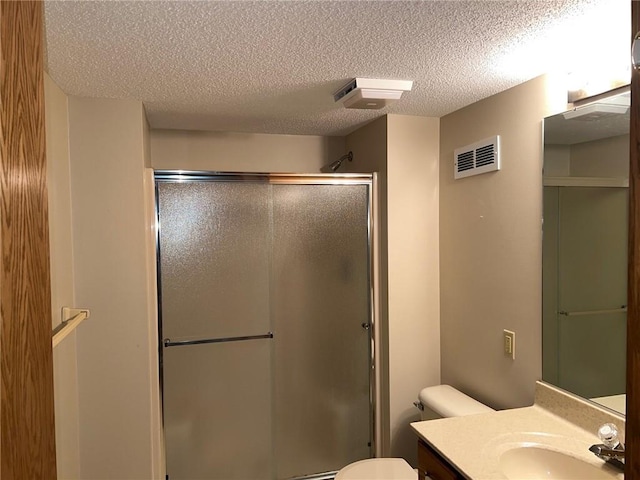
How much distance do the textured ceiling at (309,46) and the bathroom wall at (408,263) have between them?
0.38m

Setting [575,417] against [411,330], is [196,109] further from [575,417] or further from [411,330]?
[575,417]

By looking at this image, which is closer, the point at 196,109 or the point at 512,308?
the point at 512,308

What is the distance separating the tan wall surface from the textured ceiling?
1.25 feet

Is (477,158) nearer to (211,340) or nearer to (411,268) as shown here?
(411,268)

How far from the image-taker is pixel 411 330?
263cm

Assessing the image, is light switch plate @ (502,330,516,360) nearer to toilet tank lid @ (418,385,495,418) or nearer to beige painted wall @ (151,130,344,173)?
toilet tank lid @ (418,385,495,418)

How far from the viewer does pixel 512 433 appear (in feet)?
5.34

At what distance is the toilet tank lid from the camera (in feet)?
6.99

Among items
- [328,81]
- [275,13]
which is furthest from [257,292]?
[275,13]

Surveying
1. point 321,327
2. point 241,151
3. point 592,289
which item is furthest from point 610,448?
point 241,151

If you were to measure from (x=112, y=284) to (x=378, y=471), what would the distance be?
1584 mm

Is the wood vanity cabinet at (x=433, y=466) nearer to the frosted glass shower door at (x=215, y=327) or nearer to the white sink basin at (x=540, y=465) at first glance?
the white sink basin at (x=540, y=465)

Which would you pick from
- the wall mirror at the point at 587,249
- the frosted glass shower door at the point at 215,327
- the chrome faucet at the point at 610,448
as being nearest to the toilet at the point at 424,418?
the wall mirror at the point at 587,249

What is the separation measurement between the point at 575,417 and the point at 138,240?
2.07 m
